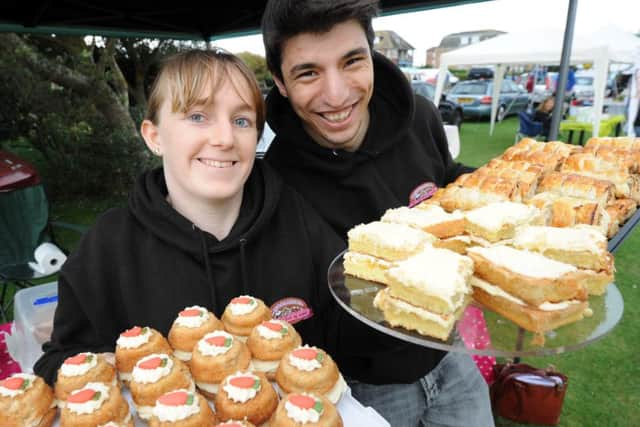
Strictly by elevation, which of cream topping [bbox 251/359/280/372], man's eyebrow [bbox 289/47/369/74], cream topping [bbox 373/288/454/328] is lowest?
cream topping [bbox 251/359/280/372]

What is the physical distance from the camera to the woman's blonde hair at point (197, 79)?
1918 mm

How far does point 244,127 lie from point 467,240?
146 cm

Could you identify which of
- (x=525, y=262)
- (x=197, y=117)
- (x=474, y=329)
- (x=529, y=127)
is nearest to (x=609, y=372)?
(x=525, y=262)

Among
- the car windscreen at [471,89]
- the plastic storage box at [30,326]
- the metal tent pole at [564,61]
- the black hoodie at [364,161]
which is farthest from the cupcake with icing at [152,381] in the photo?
the car windscreen at [471,89]

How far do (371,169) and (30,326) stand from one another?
9.34ft

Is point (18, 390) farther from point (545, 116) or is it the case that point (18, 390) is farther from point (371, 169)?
point (545, 116)

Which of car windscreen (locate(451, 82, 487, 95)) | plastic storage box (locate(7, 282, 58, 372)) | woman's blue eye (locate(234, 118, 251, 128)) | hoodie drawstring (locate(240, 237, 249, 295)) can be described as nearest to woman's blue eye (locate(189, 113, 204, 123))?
woman's blue eye (locate(234, 118, 251, 128))

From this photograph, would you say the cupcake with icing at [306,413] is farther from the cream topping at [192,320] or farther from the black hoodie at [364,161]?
the black hoodie at [364,161]

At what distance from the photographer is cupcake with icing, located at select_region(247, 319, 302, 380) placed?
1.85m

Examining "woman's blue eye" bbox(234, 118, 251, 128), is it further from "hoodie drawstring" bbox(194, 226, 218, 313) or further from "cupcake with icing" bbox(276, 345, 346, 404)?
"cupcake with icing" bbox(276, 345, 346, 404)

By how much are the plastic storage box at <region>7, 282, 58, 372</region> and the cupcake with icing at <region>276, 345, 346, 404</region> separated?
2345 mm

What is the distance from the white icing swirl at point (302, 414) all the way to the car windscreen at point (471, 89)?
25.0 metres

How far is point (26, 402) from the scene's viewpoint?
59.9 inches

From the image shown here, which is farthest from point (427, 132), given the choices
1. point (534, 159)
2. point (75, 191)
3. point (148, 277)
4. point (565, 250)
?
point (75, 191)
